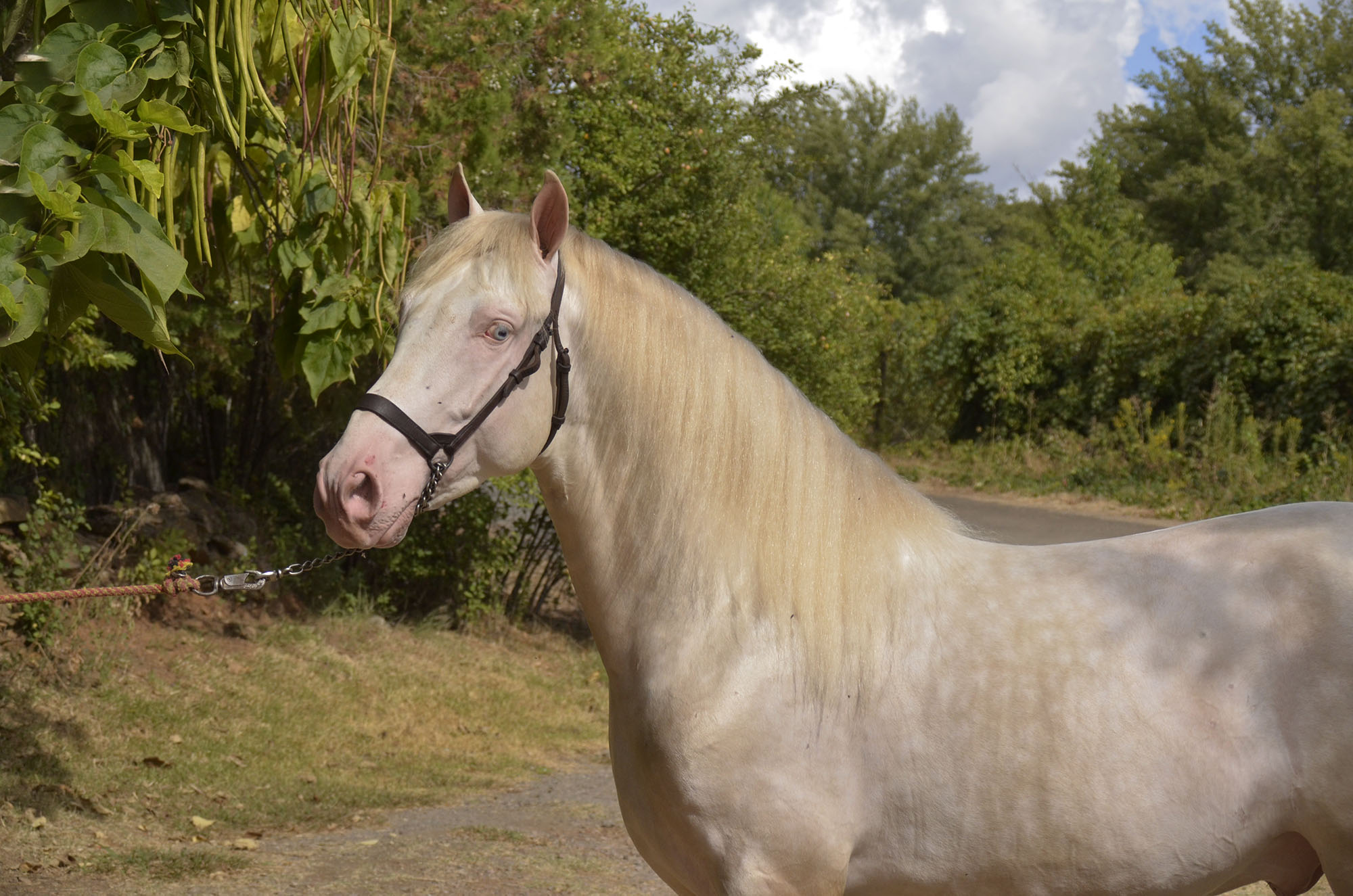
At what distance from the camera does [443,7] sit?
6.95 metres

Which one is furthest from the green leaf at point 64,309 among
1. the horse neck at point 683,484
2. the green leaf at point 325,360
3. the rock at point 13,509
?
the rock at point 13,509

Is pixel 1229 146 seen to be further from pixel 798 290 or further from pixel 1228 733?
pixel 1228 733

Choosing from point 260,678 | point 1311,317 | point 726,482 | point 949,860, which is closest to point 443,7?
point 260,678

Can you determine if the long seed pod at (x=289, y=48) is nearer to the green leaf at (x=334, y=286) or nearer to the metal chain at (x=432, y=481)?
the green leaf at (x=334, y=286)

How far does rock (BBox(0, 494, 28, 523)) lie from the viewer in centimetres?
639

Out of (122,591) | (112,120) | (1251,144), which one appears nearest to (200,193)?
(112,120)

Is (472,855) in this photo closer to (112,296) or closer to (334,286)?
(334,286)

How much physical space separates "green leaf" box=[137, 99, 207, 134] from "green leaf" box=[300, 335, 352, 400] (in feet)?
3.17

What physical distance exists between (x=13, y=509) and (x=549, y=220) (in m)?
5.73

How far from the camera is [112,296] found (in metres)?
2.36

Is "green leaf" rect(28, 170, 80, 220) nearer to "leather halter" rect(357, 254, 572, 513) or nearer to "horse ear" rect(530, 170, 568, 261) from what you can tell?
"leather halter" rect(357, 254, 572, 513)

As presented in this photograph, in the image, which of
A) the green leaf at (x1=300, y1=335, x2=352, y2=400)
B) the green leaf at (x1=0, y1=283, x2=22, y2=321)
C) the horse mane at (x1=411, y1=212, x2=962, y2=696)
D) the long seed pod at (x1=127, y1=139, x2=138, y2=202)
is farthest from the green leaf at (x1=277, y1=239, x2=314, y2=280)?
the horse mane at (x1=411, y1=212, x2=962, y2=696)

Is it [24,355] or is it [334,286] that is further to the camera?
[334,286]

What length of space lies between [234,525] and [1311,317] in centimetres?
1331
